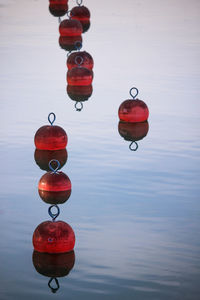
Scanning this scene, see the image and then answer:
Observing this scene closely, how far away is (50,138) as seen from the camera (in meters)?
17.3

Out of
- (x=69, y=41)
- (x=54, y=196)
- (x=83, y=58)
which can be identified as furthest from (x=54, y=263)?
(x=69, y=41)

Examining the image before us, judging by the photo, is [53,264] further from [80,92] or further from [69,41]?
[69,41]

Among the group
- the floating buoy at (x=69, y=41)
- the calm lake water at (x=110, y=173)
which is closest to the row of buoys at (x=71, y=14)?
the floating buoy at (x=69, y=41)

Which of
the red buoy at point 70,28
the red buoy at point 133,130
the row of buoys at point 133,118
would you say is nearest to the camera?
the red buoy at point 133,130

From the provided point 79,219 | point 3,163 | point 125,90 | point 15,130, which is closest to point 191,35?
point 125,90

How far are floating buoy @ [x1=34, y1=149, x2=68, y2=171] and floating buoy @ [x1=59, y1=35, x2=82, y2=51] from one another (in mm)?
13489

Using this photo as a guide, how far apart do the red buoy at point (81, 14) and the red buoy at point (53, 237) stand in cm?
2470

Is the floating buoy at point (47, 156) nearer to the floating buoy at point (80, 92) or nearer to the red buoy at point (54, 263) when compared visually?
the red buoy at point (54, 263)

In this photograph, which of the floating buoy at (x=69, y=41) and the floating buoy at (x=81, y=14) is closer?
the floating buoy at (x=69, y=41)

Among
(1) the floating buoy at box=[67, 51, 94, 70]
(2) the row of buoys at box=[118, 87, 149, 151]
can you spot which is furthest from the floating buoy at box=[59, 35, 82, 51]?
(2) the row of buoys at box=[118, 87, 149, 151]

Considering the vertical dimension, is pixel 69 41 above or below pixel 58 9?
below

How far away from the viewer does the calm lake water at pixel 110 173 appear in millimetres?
11078

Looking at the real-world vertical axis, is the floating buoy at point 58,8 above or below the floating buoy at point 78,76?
above

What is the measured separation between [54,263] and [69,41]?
21157 mm
